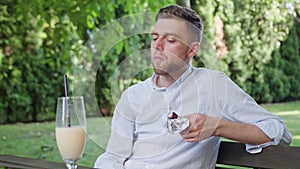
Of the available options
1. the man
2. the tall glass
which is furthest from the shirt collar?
the tall glass

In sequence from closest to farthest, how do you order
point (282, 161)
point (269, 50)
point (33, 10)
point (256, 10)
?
point (282, 161), point (33, 10), point (256, 10), point (269, 50)

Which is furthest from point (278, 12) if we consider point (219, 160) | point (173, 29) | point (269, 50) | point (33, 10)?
point (173, 29)

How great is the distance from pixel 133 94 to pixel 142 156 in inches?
7.3

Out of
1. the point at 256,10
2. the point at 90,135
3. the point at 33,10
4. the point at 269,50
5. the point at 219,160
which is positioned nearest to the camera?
the point at 90,135

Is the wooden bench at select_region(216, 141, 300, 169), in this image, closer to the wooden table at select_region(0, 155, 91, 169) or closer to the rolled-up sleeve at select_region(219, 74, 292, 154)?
the rolled-up sleeve at select_region(219, 74, 292, 154)

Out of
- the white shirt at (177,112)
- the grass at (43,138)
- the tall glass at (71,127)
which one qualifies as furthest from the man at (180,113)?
the grass at (43,138)

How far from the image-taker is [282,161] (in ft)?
5.35

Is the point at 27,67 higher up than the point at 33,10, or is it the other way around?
the point at 33,10

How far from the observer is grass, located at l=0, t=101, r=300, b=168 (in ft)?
12.5

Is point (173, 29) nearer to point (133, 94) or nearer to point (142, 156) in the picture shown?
point (133, 94)

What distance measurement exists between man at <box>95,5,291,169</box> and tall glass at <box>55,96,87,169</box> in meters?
0.14

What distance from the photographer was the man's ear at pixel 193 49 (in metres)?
1.51

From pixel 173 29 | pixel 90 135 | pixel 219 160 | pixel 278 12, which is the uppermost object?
pixel 278 12

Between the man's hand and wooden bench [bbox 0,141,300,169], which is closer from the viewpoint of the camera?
the man's hand
